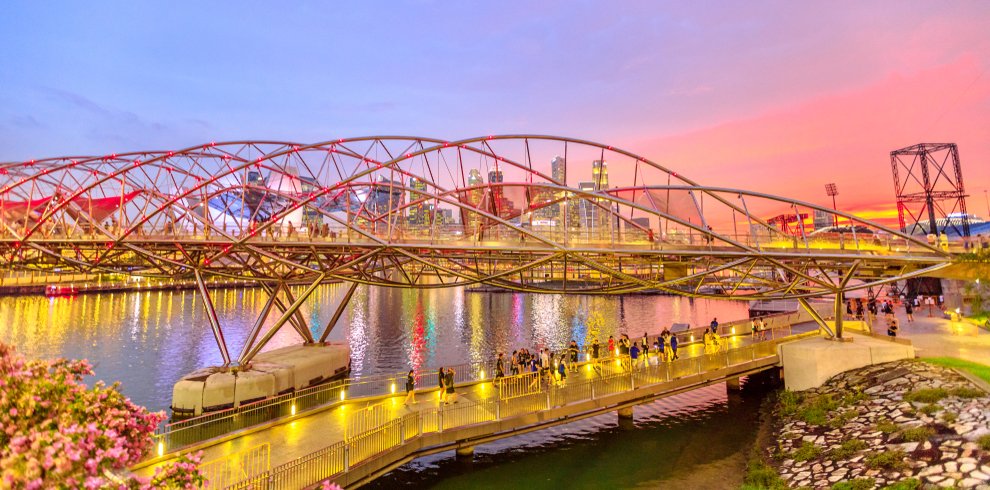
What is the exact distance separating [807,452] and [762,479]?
2.91 m

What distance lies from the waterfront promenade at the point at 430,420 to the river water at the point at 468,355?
1564 mm

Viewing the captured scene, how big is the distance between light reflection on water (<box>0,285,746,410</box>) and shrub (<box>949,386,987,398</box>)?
32.2 meters

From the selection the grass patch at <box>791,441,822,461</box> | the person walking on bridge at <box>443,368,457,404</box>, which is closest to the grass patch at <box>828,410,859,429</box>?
the grass patch at <box>791,441,822,461</box>

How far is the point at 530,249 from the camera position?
77.5 feet

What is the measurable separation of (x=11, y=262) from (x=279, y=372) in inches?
1308

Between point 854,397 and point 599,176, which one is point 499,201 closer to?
point 599,176

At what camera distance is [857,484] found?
15203 mm

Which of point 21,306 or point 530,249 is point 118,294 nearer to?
point 21,306

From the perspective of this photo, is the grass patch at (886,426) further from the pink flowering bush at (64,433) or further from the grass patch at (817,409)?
the pink flowering bush at (64,433)

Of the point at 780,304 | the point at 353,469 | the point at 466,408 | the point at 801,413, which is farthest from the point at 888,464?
the point at 780,304

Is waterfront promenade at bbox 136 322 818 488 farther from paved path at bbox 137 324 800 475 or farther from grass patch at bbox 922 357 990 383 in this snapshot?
grass patch at bbox 922 357 990 383

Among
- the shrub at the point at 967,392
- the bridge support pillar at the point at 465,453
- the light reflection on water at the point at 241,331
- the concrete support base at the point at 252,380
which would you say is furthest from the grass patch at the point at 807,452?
the light reflection on water at the point at 241,331

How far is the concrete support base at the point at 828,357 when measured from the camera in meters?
25.1

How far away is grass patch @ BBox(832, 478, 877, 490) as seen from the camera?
49.1 feet
